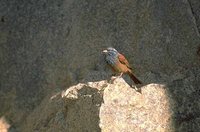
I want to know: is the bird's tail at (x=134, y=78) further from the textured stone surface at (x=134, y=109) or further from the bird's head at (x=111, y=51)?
the textured stone surface at (x=134, y=109)

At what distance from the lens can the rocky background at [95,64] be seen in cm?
866

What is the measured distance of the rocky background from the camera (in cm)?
866

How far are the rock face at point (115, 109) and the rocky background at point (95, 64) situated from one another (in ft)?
0.05

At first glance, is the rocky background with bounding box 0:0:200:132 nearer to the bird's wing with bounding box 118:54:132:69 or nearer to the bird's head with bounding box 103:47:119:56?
the bird's wing with bounding box 118:54:132:69

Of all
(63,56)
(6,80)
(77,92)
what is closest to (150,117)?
(77,92)

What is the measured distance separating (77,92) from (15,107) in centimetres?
267

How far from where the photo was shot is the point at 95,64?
11.0 meters

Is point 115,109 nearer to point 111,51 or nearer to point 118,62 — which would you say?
point 118,62

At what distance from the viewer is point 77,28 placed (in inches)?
449

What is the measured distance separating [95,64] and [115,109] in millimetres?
2678

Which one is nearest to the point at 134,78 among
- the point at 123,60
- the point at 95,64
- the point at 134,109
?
the point at 123,60

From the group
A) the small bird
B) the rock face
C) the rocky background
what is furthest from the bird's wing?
the rock face

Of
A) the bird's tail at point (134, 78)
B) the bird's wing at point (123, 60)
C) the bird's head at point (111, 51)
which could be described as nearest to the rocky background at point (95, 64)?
the bird's tail at point (134, 78)

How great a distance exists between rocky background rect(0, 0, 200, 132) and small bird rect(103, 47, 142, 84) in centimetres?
36
